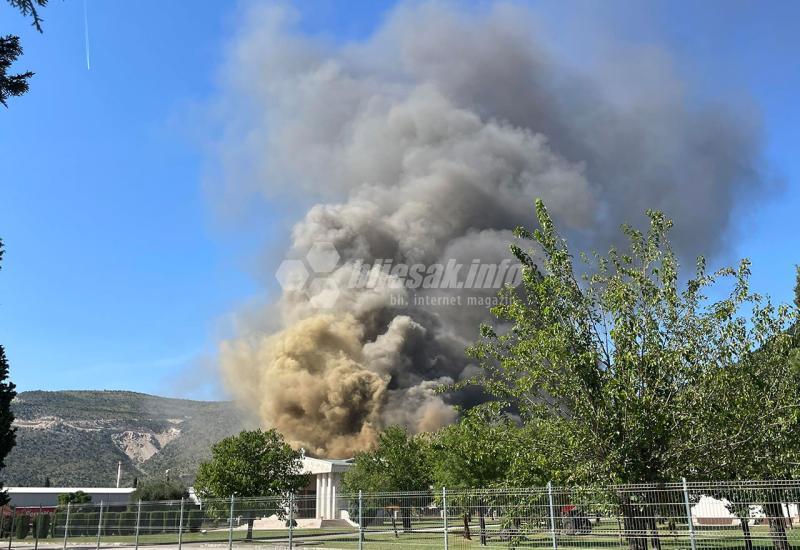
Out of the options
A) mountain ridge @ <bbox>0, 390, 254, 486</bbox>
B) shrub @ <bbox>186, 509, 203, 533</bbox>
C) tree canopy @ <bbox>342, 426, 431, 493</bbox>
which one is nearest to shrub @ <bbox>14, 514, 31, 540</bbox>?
tree canopy @ <bbox>342, 426, 431, 493</bbox>

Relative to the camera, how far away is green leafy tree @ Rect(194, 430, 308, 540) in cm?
→ 3816

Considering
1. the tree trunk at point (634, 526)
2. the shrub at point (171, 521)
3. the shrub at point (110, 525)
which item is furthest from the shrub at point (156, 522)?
the tree trunk at point (634, 526)

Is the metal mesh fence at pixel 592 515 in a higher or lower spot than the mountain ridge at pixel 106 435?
lower

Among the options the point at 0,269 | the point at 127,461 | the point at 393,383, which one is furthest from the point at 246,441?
the point at 127,461

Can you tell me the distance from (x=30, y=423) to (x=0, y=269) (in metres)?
116

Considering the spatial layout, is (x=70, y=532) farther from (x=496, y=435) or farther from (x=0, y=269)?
(x=496, y=435)

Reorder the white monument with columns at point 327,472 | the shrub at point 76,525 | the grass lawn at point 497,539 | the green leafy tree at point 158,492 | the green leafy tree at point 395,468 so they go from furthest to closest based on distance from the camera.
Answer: the white monument with columns at point 327,472 < the green leafy tree at point 158,492 < the green leafy tree at point 395,468 < the shrub at point 76,525 < the grass lawn at point 497,539

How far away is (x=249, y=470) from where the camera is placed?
127ft

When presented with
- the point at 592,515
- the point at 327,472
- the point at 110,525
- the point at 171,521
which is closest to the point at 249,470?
the point at 110,525

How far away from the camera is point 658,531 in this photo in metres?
11.7

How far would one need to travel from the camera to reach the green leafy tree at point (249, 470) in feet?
125

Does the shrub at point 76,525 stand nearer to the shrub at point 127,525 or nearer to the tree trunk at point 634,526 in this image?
the shrub at point 127,525

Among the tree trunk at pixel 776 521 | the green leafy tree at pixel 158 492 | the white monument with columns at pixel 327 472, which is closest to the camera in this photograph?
the tree trunk at pixel 776 521

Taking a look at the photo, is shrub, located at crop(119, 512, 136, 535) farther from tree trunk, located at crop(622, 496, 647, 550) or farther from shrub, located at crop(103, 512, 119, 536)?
tree trunk, located at crop(622, 496, 647, 550)
